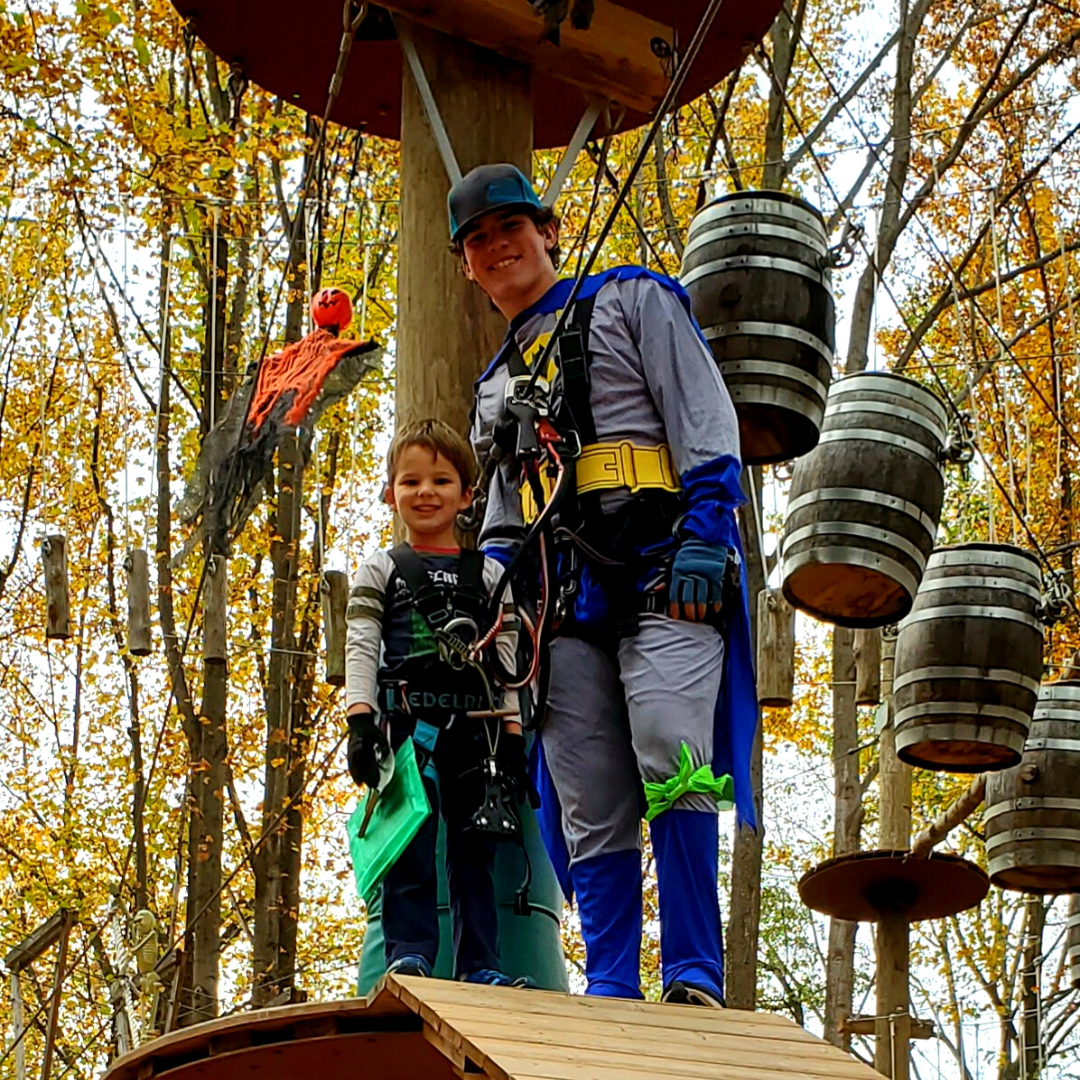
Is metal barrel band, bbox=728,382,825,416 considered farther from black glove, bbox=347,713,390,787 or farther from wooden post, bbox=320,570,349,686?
wooden post, bbox=320,570,349,686

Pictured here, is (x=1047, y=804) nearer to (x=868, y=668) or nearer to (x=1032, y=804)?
(x=1032, y=804)

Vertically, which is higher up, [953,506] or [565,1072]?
[953,506]

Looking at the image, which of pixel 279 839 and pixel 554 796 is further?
pixel 279 839

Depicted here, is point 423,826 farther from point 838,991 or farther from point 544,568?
point 838,991

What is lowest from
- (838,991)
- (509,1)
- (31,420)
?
(838,991)

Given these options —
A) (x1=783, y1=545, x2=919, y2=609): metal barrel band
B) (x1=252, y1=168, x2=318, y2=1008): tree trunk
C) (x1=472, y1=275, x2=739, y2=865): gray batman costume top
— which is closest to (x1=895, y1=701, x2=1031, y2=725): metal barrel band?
(x1=783, y1=545, x2=919, y2=609): metal barrel band

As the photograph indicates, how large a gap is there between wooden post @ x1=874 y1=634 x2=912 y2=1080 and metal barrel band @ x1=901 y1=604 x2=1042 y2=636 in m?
0.54

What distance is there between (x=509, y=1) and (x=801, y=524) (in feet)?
7.68

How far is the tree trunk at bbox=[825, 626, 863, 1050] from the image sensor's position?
12.9 m

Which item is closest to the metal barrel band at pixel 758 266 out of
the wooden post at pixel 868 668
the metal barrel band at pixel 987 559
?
the metal barrel band at pixel 987 559

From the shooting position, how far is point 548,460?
173 inches

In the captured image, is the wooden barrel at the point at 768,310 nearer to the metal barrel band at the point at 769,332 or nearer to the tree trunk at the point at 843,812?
the metal barrel band at the point at 769,332

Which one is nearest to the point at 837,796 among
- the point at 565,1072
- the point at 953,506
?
the point at 953,506

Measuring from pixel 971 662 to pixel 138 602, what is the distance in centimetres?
418
